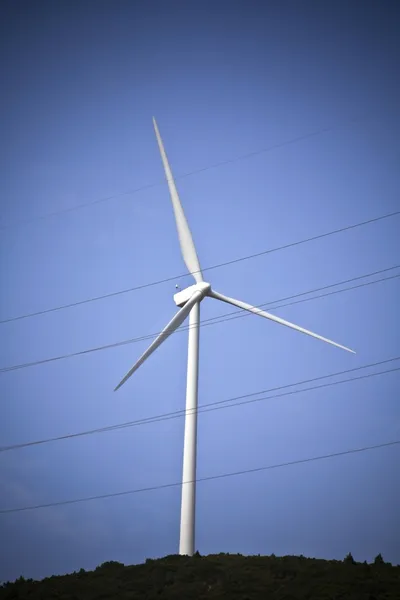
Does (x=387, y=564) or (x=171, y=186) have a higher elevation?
(x=171, y=186)

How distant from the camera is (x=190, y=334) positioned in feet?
132

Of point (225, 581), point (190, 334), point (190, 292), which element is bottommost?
point (225, 581)

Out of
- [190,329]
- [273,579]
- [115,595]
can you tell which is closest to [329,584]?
[273,579]

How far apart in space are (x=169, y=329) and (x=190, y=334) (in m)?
1.97

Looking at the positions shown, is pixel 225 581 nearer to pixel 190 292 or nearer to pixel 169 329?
pixel 169 329

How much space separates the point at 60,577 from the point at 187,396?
38.8 feet

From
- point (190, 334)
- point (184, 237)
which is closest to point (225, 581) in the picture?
point (190, 334)

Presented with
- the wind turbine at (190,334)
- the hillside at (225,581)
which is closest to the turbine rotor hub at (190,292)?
the wind turbine at (190,334)

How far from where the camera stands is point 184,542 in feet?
109

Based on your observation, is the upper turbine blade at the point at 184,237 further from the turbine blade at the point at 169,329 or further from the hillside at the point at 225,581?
the hillside at the point at 225,581

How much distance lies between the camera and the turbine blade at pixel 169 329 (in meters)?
40.3

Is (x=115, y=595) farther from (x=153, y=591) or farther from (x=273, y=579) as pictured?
(x=273, y=579)

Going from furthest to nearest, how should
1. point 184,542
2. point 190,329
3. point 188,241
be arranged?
point 188,241, point 190,329, point 184,542

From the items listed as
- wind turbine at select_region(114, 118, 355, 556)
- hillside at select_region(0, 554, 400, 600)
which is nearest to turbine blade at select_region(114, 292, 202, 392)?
wind turbine at select_region(114, 118, 355, 556)
